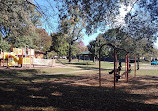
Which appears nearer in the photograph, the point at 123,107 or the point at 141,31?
the point at 123,107

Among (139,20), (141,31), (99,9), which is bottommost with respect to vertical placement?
(141,31)

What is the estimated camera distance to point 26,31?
11.8 metres

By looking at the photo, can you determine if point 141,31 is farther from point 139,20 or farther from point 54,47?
point 54,47

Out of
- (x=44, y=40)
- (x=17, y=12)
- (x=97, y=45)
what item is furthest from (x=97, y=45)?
(x=17, y=12)

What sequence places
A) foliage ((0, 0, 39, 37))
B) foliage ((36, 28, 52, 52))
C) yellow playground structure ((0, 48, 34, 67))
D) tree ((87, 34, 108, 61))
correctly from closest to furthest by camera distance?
foliage ((0, 0, 39, 37))
yellow playground structure ((0, 48, 34, 67))
tree ((87, 34, 108, 61))
foliage ((36, 28, 52, 52))

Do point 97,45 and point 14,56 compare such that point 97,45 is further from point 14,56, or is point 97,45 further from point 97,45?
point 14,56

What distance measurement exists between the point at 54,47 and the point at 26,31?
3587 cm

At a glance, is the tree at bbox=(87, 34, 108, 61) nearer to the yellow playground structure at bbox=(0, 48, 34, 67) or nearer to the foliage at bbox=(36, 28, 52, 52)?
the foliage at bbox=(36, 28, 52, 52)

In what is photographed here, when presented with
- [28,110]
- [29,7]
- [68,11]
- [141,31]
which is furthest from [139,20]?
[28,110]

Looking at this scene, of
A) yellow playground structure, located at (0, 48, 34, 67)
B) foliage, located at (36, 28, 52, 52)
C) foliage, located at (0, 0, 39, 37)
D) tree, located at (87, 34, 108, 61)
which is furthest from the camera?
foliage, located at (36, 28, 52, 52)

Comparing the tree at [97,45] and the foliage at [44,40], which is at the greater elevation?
the foliage at [44,40]

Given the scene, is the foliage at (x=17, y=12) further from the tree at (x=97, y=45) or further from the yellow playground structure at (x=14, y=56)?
the tree at (x=97, y=45)

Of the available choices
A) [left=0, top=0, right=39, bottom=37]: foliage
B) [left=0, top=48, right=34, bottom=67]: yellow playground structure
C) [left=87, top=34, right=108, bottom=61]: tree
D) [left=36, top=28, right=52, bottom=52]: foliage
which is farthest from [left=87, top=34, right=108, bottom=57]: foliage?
[left=0, top=0, right=39, bottom=37]: foliage

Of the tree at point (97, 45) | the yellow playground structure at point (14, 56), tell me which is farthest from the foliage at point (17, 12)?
the tree at point (97, 45)
